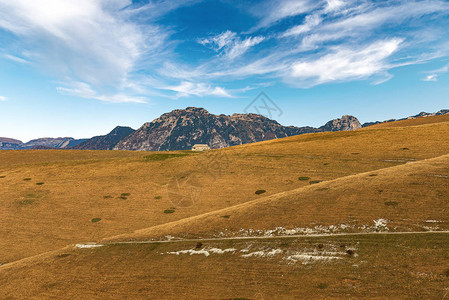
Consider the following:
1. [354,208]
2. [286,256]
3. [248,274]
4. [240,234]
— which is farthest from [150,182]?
[354,208]

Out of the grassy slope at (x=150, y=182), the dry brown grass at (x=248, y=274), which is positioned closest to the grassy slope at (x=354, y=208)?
the dry brown grass at (x=248, y=274)

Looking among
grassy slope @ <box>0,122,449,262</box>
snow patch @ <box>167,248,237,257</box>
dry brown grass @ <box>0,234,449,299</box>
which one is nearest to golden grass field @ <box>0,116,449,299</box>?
dry brown grass @ <box>0,234,449,299</box>

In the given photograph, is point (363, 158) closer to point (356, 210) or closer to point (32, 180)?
point (356, 210)

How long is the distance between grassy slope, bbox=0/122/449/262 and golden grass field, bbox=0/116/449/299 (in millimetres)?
339

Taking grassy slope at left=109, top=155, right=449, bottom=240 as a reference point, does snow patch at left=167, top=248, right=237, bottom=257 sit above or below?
below

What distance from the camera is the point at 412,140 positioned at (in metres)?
59.9

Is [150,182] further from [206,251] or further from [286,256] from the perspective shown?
[286,256]

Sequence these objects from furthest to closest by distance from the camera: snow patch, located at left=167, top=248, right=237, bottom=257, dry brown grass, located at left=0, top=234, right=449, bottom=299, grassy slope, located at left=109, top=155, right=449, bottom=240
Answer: grassy slope, located at left=109, top=155, right=449, bottom=240, snow patch, located at left=167, top=248, right=237, bottom=257, dry brown grass, located at left=0, top=234, right=449, bottom=299

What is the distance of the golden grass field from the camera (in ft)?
49.5

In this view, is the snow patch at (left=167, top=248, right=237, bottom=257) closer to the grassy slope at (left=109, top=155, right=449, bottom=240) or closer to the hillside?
the hillside

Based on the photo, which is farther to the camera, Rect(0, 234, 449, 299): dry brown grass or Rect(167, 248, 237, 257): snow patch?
Rect(167, 248, 237, 257): snow patch

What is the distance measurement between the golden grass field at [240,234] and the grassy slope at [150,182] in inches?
13.4

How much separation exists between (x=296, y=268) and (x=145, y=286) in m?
10.9

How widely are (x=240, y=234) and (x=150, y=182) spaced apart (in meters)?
36.8
